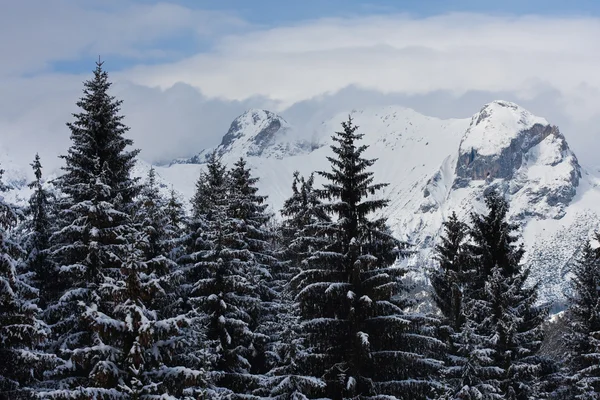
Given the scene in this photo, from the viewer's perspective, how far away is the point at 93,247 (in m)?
22.5

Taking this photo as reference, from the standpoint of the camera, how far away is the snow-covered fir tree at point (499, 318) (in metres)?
27.3

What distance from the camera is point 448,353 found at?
31719 mm

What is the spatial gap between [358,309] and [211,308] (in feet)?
22.0

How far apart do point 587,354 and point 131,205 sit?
22.9 m

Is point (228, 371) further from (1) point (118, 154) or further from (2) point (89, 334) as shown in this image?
(1) point (118, 154)

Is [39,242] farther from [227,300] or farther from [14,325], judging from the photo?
[14,325]

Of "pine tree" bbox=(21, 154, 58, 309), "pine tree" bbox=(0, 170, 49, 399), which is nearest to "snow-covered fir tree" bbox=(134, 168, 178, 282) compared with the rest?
"pine tree" bbox=(21, 154, 58, 309)

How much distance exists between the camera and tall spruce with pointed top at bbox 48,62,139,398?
63.0ft

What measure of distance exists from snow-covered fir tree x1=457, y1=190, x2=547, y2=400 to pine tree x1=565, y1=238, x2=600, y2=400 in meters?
3.53

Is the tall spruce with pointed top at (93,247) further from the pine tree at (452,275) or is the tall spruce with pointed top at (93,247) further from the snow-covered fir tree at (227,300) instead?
the pine tree at (452,275)

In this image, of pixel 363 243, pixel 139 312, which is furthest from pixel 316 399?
pixel 139 312

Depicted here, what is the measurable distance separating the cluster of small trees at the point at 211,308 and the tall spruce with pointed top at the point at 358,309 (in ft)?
0.22

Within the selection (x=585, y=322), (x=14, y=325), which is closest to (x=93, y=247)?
(x=14, y=325)

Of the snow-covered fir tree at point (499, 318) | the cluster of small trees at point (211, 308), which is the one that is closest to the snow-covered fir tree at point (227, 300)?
the cluster of small trees at point (211, 308)
